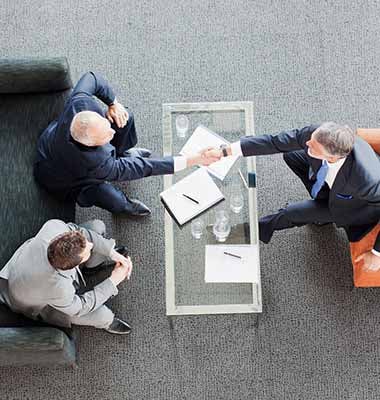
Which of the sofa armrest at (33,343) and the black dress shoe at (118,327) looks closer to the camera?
the sofa armrest at (33,343)

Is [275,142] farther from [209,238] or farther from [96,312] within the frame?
[96,312]

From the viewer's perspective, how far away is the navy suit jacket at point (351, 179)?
261cm

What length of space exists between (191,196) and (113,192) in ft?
1.48

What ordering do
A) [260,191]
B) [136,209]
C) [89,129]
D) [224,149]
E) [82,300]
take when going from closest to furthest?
[89,129] < [82,300] < [224,149] < [136,209] < [260,191]

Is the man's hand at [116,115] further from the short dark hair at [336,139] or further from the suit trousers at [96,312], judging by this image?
the short dark hair at [336,139]

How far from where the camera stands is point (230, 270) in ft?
9.46

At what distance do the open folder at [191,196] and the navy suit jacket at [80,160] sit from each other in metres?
0.11

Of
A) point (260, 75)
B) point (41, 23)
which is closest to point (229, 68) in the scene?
point (260, 75)

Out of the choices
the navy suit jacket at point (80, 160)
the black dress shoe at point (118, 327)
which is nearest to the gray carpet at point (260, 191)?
the black dress shoe at point (118, 327)

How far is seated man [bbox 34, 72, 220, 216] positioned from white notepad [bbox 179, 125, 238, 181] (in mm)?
80

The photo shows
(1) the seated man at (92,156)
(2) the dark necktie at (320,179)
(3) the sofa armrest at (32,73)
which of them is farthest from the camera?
(3) the sofa armrest at (32,73)

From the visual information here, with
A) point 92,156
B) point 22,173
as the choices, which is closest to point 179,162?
point 92,156

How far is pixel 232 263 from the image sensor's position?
289 cm

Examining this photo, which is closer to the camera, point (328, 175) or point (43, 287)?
point (43, 287)
